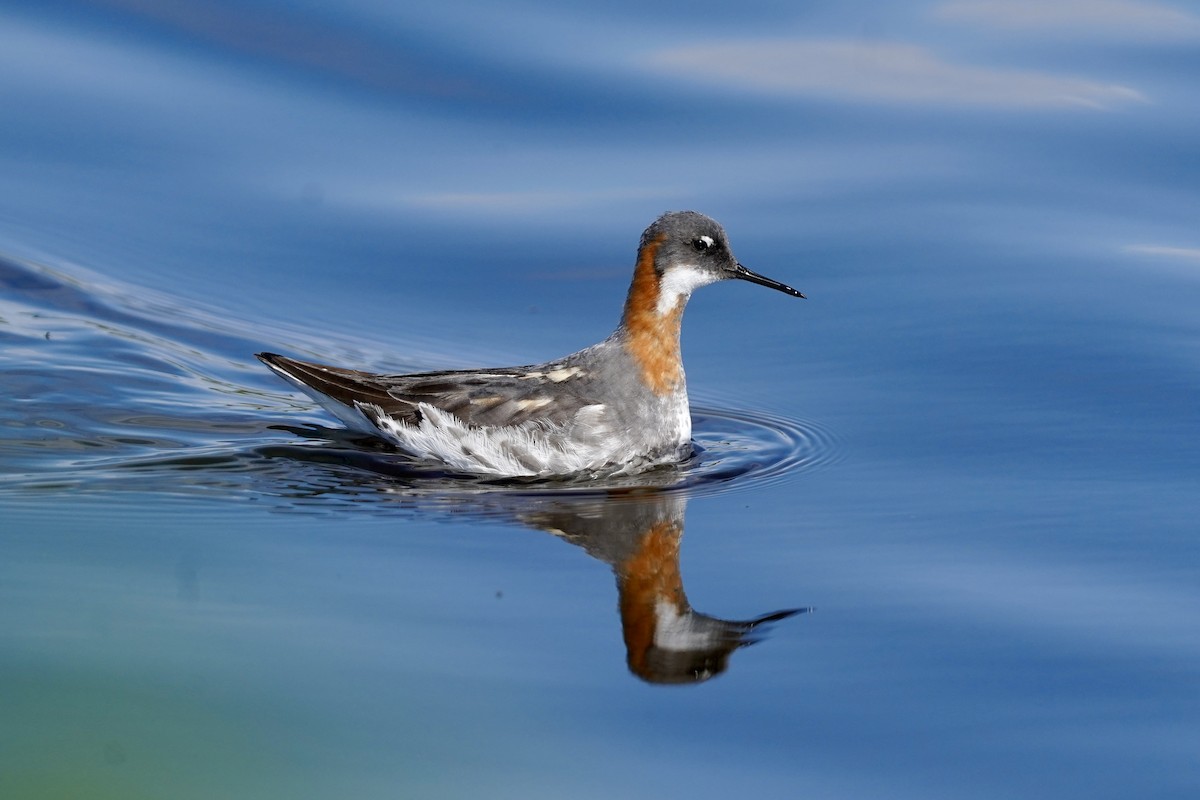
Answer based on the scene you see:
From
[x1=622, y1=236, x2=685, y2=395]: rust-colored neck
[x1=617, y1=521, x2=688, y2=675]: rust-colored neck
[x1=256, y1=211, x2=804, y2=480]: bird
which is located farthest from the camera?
[x1=622, y1=236, x2=685, y2=395]: rust-colored neck

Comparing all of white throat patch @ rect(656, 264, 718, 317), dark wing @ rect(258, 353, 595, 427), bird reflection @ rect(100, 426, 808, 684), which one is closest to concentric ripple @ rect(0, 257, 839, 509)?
bird reflection @ rect(100, 426, 808, 684)

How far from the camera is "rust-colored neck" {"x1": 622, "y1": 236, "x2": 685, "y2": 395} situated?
31.9ft

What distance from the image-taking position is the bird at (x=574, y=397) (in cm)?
938

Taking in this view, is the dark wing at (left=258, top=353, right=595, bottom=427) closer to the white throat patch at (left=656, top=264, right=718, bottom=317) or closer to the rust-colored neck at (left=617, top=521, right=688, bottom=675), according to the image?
the white throat patch at (left=656, top=264, right=718, bottom=317)

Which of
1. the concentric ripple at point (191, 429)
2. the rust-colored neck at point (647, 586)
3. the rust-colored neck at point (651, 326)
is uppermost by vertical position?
the rust-colored neck at point (651, 326)

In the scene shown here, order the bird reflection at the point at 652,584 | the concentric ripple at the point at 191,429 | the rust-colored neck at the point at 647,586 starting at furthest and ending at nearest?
the concentric ripple at the point at 191,429 < the rust-colored neck at the point at 647,586 < the bird reflection at the point at 652,584

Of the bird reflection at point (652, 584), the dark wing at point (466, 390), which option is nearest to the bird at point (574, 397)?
the dark wing at point (466, 390)

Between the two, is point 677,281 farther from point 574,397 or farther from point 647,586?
point 647,586

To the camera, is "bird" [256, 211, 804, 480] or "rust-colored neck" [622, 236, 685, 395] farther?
"rust-colored neck" [622, 236, 685, 395]

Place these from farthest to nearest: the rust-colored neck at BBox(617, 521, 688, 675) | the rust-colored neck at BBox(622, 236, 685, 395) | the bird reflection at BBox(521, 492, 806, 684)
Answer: the rust-colored neck at BBox(622, 236, 685, 395), the rust-colored neck at BBox(617, 521, 688, 675), the bird reflection at BBox(521, 492, 806, 684)

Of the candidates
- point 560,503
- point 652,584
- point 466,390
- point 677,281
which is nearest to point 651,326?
point 677,281

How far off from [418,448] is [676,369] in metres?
1.53

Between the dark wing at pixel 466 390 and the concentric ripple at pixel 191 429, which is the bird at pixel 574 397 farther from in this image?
the concentric ripple at pixel 191 429

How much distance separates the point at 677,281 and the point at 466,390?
140cm
